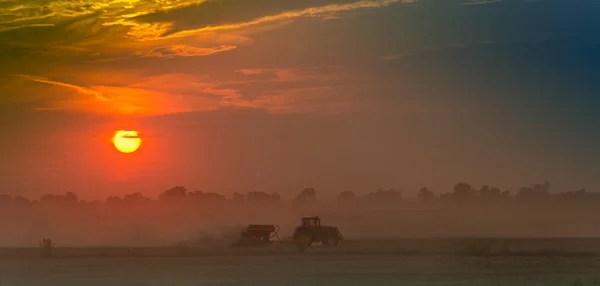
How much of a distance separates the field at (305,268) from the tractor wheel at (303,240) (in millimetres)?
963

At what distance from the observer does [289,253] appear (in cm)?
5969

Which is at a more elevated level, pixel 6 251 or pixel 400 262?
pixel 6 251

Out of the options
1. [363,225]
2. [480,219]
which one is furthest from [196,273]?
[480,219]

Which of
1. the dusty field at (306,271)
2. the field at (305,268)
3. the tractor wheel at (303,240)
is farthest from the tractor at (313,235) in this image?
the dusty field at (306,271)

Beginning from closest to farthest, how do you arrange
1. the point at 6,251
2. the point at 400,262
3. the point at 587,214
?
1. the point at 400,262
2. the point at 6,251
3. the point at 587,214

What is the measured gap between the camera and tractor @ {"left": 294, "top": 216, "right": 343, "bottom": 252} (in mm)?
62062

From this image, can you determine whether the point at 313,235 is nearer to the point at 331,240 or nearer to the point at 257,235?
the point at 331,240

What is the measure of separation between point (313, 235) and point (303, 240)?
1.46 meters

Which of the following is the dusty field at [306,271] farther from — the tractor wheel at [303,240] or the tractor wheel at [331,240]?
the tractor wheel at [331,240]

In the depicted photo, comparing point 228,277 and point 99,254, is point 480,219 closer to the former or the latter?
point 99,254

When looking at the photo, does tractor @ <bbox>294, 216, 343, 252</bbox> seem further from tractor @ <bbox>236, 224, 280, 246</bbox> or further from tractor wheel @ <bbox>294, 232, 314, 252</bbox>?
tractor @ <bbox>236, 224, 280, 246</bbox>

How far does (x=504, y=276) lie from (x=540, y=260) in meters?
9.91

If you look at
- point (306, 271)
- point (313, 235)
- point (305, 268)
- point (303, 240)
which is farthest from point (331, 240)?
point (306, 271)

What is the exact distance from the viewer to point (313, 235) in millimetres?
63250
